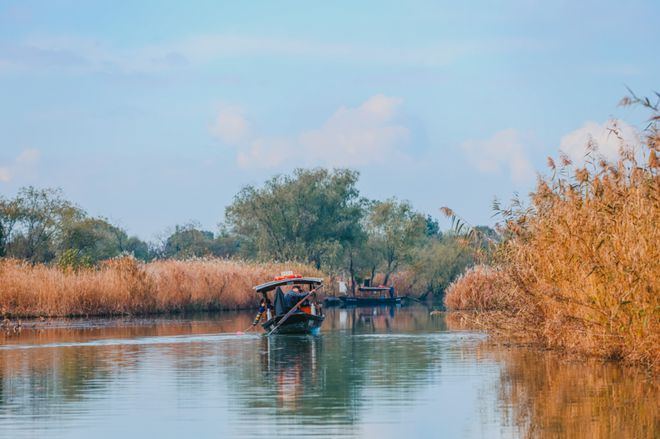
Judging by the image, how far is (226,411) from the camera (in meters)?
15.3

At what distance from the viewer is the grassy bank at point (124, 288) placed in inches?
1695

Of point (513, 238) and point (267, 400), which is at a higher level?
point (513, 238)

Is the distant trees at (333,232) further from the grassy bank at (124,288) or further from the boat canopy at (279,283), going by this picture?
the boat canopy at (279,283)

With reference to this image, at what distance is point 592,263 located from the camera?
63.1 feet

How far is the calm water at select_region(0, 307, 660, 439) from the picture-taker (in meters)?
13.7

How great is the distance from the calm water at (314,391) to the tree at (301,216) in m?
51.9

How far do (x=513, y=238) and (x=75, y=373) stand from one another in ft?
34.1

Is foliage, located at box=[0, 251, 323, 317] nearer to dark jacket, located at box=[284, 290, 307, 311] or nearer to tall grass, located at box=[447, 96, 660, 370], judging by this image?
dark jacket, located at box=[284, 290, 307, 311]

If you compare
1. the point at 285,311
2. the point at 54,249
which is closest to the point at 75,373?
the point at 285,311

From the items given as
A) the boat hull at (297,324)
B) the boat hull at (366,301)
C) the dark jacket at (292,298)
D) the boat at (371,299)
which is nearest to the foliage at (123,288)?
the boat hull at (366,301)

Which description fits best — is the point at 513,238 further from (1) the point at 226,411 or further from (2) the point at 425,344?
(1) the point at 226,411

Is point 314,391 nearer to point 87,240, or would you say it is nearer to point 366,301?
point 366,301

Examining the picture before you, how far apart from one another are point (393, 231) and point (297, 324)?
176 ft

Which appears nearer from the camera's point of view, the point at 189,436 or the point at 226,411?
the point at 189,436
